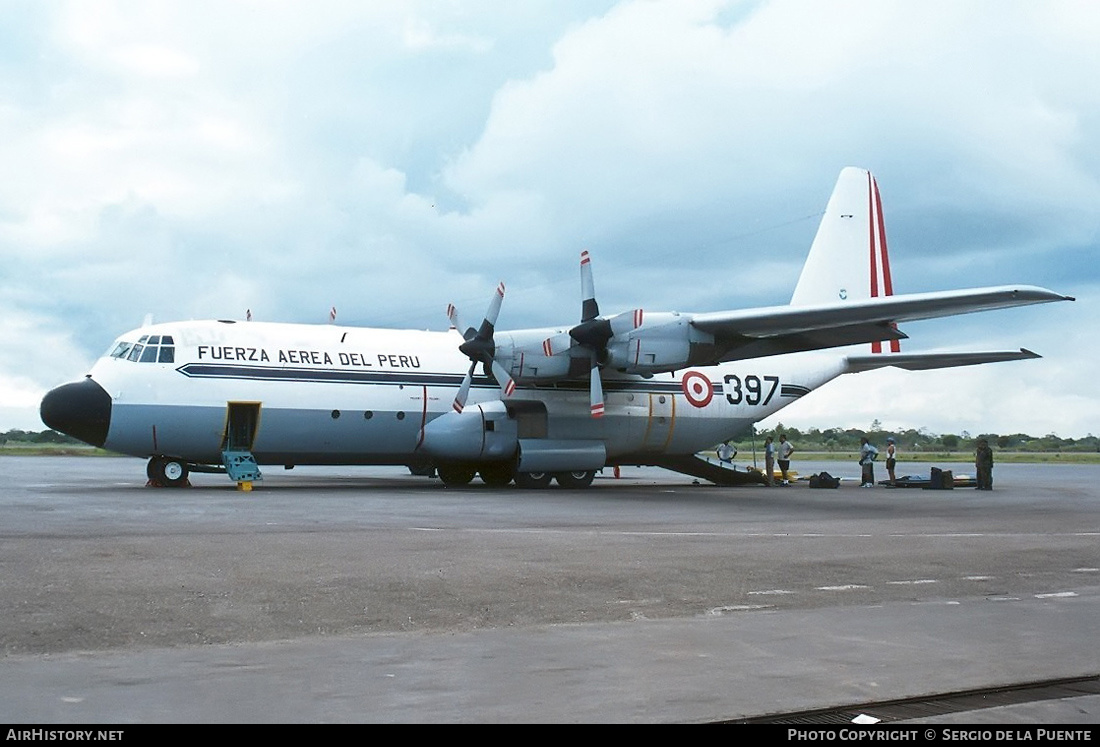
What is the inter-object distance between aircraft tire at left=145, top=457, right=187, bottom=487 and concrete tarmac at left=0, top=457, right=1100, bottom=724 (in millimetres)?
8978

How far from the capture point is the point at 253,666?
6.29 metres

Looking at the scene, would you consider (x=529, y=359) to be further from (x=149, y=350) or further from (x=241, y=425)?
(x=149, y=350)

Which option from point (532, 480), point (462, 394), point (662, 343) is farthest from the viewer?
point (532, 480)

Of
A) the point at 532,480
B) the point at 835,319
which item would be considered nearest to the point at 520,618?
the point at 835,319

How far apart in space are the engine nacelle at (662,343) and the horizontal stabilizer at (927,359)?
29.2 feet

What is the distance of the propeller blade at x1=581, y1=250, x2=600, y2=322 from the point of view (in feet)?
88.6

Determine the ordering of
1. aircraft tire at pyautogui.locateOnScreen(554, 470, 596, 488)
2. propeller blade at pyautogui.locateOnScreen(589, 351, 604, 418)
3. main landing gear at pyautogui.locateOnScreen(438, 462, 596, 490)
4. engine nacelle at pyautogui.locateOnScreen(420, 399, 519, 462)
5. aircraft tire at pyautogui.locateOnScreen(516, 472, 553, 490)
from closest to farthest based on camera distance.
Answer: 1. propeller blade at pyautogui.locateOnScreen(589, 351, 604, 418)
2. engine nacelle at pyautogui.locateOnScreen(420, 399, 519, 462)
3. aircraft tire at pyautogui.locateOnScreen(516, 472, 553, 490)
4. main landing gear at pyautogui.locateOnScreen(438, 462, 596, 490)
5. aircraft tire at pyautogui.locateOnScreen(554, 470, 596, 488)

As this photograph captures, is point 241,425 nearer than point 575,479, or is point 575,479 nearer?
point 241,425

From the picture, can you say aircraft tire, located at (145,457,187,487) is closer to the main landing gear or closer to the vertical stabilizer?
the main landing gear

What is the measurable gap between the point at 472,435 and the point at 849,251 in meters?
13.9

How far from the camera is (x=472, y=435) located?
27.3 metres

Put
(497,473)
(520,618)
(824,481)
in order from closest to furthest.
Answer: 1. (520,618)
2. (497,473)
3. (824,481)

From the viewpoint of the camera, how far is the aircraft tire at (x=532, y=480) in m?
28.4

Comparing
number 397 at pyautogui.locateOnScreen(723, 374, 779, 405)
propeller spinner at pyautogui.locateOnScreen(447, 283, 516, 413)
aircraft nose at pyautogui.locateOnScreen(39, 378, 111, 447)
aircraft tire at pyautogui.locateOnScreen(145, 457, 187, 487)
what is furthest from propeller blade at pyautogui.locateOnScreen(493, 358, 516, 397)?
aircraft nose at pyautogui.locateOnScreen(39, 378, 111, 447)
